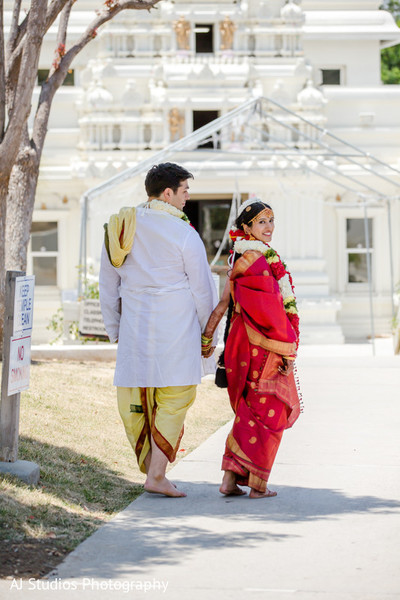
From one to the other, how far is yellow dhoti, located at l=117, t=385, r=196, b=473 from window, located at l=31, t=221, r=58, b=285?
1573 cm

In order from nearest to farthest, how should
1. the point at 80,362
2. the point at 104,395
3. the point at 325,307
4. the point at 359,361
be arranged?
the point at 104,395
the point at 80,362
the point at 359,361
the point at 325,307

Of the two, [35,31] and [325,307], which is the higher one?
[35,31]

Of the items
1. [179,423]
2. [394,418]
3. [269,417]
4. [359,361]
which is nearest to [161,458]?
[179,423]

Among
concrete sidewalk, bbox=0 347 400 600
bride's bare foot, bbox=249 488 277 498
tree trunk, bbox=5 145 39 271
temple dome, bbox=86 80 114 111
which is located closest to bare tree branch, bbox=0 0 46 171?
tree trunk, bbox=5 145 39 271

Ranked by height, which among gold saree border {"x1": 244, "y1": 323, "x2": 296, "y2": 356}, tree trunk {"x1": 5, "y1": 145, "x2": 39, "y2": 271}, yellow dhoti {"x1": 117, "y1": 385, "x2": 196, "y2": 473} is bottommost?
yellow dhoti {"x1": 117, "y1": 385, "x2": 196, "y2": 473}

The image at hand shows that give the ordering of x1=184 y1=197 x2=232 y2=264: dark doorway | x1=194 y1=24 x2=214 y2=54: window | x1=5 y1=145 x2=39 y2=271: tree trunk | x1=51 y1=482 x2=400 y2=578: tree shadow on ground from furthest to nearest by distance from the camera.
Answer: x1=194 y1=24 x2=214 y2=54: window, x1=184 y1=197 x2=232 y2=264: dark doorway, x1=5 y1=145 x2=39 y2=271: tree trunk, x1=51 y1=482 x2=400 y2=578: tree shadow on ground

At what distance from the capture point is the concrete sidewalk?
14.6 ft

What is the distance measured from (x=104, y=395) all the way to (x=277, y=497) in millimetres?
4294

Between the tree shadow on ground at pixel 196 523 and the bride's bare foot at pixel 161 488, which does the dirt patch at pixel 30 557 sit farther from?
the bride's bare foot at pixel 161 488

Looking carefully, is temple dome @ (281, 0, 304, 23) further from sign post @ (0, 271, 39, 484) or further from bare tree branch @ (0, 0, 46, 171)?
sign post @ (0, 271, 39, 484)

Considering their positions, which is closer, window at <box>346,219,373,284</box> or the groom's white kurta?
the groom's white kurta

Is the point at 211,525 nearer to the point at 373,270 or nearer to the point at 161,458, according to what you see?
the point at 161,458

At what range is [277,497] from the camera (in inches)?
244

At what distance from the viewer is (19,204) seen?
476 inches
